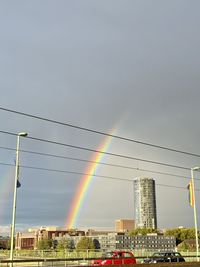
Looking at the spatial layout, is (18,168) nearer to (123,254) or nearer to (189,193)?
(123,254)

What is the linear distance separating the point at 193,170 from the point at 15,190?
22.1 meters

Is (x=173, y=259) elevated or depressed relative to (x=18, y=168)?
depressed

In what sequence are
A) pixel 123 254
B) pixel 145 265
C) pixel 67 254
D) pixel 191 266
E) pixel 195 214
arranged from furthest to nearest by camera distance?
pixel 67 254
pixel 195 214
pixel 123 254
pixel 191 266
pixel 145 265

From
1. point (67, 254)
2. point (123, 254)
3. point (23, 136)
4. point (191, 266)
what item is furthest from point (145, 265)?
point (67, 254)

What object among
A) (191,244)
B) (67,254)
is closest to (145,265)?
(67,254)

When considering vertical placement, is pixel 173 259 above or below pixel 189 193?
below

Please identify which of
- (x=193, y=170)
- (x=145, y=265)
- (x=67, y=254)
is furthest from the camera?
(x=67, y=254)

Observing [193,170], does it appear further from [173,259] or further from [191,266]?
[191,266]

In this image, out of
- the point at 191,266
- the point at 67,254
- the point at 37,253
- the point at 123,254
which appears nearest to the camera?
the point at 191,266

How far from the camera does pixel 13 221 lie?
1471 inches

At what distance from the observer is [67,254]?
227 ft

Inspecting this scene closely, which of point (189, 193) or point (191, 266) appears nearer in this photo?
point (191, 266)

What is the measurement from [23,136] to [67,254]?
1479 inches

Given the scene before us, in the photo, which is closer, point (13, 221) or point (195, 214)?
point (13, 221)
